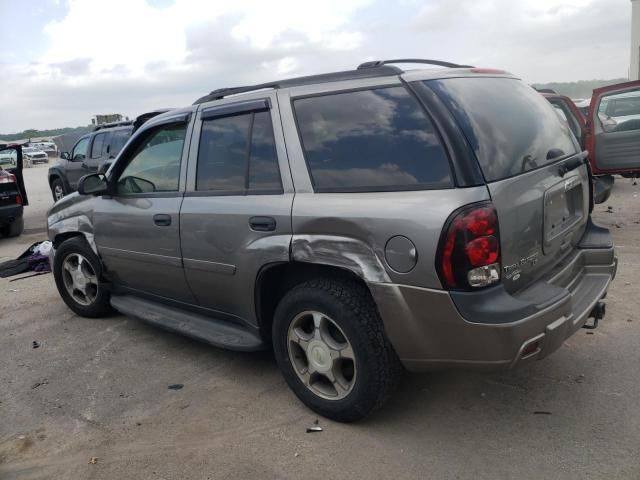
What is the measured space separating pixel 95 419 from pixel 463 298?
233 centimetres

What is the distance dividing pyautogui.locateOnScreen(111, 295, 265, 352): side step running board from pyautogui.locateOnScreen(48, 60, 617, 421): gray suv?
0.02m

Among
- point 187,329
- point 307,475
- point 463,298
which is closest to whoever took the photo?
point 463,298

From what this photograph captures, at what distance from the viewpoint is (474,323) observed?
Result: 8.05ft

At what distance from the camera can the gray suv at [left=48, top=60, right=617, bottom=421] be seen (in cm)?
250

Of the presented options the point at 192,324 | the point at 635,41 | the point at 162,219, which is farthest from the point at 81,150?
the point at 635,41

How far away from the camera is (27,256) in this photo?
305 inches

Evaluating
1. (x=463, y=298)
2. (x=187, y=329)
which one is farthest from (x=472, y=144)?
(x=187, y=329)

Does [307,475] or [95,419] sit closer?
[307,475]

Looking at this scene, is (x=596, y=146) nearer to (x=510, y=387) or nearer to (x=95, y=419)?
(x=510, y=387)

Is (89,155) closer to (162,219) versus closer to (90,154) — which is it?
(90,154)

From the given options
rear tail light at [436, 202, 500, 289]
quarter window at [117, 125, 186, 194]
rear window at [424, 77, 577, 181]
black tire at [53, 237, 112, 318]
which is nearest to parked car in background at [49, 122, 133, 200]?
black tire at [53, 237, 112, 318]

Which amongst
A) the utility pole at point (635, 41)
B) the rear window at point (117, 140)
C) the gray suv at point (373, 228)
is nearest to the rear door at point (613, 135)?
the gray suv at point (373, 228)

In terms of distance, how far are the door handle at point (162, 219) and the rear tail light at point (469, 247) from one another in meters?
2.06

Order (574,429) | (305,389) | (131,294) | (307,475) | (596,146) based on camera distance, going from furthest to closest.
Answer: (596,146) → (131,294) → (305,389) → (574,429) → (307,475)
